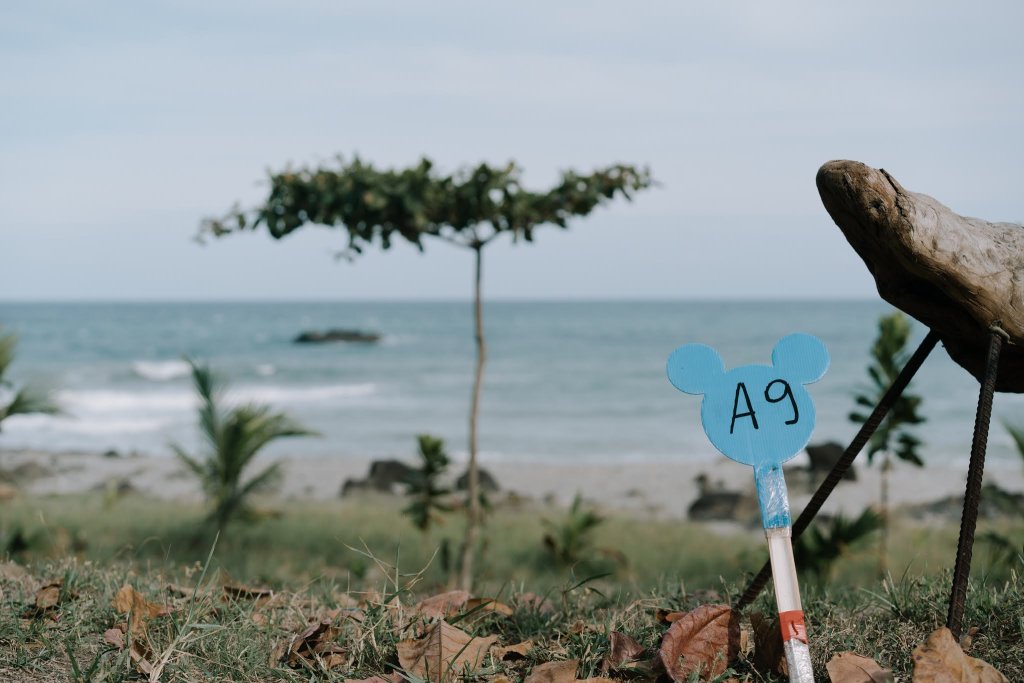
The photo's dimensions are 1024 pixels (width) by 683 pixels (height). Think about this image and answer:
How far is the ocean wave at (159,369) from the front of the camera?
32.6m

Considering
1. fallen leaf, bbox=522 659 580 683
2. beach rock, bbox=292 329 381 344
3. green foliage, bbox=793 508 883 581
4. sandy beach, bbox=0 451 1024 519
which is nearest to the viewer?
fallen leaf, bbox=522 659 580 683

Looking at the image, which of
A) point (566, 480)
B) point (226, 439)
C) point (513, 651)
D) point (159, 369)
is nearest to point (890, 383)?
point (513, 651)

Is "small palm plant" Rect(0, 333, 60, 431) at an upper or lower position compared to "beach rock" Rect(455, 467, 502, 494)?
upper

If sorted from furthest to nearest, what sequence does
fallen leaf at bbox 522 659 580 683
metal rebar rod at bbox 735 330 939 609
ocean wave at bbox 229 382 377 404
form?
1. ocean wave at bbox 229 382 377 404
2. metal rebar rod at bbox 735 330 939 609
3. fallen leaf at bbox 522 659 580 683

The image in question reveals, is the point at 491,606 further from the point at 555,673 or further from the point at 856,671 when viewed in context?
the point at 856,671

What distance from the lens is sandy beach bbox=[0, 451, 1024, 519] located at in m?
12.6

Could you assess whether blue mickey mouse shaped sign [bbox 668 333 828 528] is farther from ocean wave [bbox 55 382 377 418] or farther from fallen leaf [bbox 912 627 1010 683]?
ocean wave [bbox 55 382 377 418]

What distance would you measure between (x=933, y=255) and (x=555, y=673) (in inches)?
52.5

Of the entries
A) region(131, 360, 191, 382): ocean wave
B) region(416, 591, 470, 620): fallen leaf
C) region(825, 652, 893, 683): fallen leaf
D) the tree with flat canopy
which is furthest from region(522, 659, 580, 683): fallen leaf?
Result: region(131, 360, 191, 382): ocean wave

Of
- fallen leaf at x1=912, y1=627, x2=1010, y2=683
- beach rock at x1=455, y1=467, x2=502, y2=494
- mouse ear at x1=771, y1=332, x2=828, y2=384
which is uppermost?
mouse ear at x1=771, y1=332, x2=828, y2=384

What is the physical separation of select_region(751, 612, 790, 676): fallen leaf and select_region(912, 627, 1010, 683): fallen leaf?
0.98ft

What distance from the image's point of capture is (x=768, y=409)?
6.71ft

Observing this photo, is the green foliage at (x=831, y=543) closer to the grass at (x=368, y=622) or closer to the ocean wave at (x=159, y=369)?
the grass at (x=368, y=622)

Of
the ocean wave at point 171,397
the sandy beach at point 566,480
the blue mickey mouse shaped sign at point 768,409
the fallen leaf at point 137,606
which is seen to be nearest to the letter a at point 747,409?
the blue mickey mouse shaped sign at point 768,409
